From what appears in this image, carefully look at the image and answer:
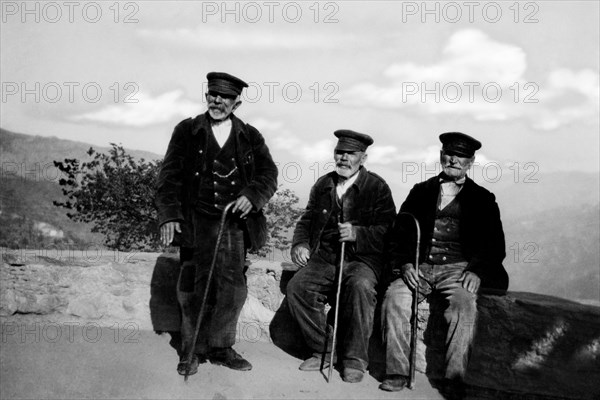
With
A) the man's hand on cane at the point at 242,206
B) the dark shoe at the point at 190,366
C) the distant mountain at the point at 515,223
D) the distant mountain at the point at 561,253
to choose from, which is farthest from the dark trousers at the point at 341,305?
the distant mountain at the point at 561,253

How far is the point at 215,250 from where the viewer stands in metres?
3.99

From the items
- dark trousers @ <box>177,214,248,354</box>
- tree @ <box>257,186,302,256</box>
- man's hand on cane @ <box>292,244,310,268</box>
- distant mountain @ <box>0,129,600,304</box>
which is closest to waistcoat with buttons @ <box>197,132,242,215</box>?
dark trousers @ <box>177,214,248,354</box>

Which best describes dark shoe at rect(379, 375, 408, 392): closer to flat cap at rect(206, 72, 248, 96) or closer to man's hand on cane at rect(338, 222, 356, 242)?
man's hand on cane at rect(338, 222, 356, 242)

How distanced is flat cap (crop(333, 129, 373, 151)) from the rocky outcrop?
3.82 feet

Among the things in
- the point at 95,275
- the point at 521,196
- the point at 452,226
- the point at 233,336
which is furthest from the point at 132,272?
the point at 521,196

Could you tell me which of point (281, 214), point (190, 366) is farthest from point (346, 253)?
point (281, 214)

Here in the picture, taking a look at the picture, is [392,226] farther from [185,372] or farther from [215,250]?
[185,372]

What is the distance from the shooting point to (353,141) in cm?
457

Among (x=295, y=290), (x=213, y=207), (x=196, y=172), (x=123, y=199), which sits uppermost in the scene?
(x=196, y=172)

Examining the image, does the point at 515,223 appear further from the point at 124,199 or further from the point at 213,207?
the point at 213,207

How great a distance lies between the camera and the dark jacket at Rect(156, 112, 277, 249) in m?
4.23

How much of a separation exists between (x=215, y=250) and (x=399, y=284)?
1.41 metres

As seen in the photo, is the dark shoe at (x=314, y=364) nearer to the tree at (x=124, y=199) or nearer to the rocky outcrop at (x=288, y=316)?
the rocky outcrop at (x=288, y=316)

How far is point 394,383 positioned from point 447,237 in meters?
1.18
